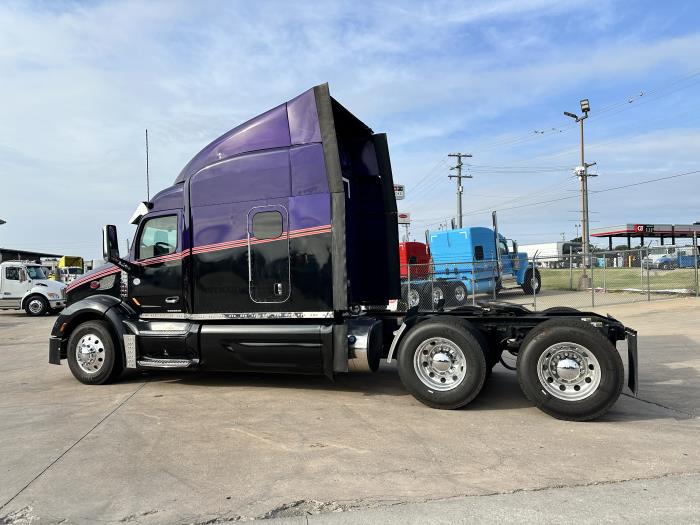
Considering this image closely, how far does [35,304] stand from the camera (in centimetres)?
2161

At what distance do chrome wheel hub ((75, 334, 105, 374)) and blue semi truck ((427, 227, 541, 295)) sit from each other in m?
13.7

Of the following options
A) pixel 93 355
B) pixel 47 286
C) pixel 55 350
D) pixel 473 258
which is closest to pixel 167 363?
pixel 93 355

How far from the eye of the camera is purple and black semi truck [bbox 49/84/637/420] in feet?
18.4

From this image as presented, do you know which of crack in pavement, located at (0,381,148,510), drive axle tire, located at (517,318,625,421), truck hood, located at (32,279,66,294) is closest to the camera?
crack in pavement, located at (0,381,148,510)

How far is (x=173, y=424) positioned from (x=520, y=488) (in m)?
3.53

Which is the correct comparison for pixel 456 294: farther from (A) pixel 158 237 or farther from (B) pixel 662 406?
(A) pixel 158 237

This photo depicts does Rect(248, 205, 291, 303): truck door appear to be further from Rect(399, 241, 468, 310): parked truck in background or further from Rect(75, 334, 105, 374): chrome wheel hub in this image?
Rect(399, 241, 468, 310): parked truck in background

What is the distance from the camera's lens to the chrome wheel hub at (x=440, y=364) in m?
5.73

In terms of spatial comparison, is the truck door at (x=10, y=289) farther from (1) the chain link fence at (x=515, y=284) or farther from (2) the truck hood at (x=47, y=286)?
(1) the chain link fence at (x=515, y=284)

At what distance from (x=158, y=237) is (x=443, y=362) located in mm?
4242

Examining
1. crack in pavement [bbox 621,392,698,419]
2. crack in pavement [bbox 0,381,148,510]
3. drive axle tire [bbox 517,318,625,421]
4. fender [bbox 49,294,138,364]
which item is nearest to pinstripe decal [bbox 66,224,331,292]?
fender [bbox 49,294,138,364]

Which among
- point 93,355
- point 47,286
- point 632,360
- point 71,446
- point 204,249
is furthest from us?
point 47,286

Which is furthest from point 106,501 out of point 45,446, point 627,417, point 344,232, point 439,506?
point 627,417

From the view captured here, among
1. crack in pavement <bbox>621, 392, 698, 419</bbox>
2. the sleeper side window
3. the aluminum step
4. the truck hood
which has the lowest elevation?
crack in pavement <bbox>621, 392, 698, 419</bbox>
